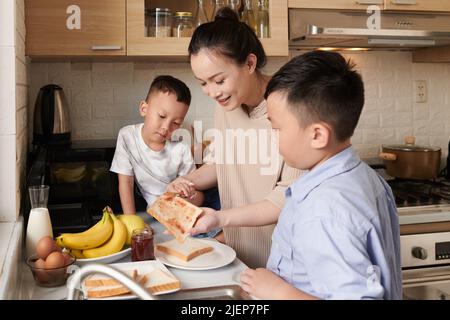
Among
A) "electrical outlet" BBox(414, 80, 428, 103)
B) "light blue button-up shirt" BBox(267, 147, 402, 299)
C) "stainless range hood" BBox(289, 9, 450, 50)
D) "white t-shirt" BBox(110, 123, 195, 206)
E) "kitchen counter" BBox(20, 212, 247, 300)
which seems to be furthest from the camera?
"electrical outlet" BBox(414, 80, 428, 103)

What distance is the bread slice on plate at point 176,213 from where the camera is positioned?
1.46 meters

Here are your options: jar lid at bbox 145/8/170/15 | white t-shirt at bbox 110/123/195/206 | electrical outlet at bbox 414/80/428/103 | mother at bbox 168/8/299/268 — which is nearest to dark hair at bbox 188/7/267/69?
mother at bbox 168/8/299/268

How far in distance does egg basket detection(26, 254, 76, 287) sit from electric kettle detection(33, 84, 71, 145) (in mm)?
950

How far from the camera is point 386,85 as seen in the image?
291 centimetres

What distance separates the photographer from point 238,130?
1.78 meters

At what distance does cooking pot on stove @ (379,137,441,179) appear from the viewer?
2.60 m

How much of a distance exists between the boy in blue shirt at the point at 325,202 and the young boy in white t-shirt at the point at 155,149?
0.72 metres

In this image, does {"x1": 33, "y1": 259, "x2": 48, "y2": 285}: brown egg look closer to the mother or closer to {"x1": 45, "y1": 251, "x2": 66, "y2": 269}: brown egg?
{"x1": 45, "y1": 251, "x2": 66, "y2": 269}: brown egg

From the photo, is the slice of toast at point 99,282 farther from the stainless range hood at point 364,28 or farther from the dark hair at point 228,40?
the stainless range hood at point 364,28

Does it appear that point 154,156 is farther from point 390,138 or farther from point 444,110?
point 444,110

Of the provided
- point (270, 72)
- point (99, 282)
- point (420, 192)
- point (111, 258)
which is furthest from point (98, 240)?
point (420, 192)

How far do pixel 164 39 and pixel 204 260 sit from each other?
1061 millimetres
